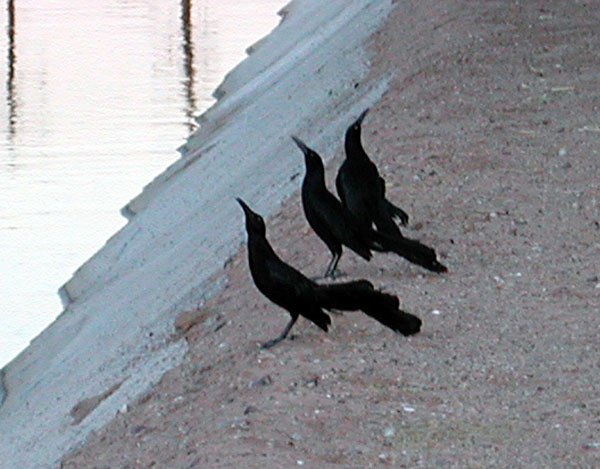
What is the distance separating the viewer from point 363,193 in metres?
9.48

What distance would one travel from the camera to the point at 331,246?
30.1 feet

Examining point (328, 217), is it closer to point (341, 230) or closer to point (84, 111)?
point (341, 230)

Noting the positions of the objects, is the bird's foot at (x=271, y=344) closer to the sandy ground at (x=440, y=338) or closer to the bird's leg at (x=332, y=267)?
the sandy ground at (x=440, y=338)

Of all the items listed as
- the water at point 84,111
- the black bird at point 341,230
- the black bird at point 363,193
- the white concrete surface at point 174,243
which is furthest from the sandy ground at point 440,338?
the water at point 84,111

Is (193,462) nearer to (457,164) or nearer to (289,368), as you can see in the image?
(289,368)

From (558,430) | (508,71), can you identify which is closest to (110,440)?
(558,430)

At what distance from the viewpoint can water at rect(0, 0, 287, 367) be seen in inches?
608

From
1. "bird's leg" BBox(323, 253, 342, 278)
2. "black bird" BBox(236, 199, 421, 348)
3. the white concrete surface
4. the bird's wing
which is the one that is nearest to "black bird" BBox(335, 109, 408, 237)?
the bird's wing

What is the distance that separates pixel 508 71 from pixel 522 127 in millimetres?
2019

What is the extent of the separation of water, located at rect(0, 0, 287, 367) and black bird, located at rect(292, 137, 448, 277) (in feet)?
13.7

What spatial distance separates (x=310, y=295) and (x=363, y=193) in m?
1.47

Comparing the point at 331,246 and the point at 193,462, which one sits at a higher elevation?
the point at 193,462

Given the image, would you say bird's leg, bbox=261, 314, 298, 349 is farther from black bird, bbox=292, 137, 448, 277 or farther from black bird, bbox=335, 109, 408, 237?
black bird, bbox=335, 109, 408, 237

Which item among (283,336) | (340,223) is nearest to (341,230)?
A: (340,223)
